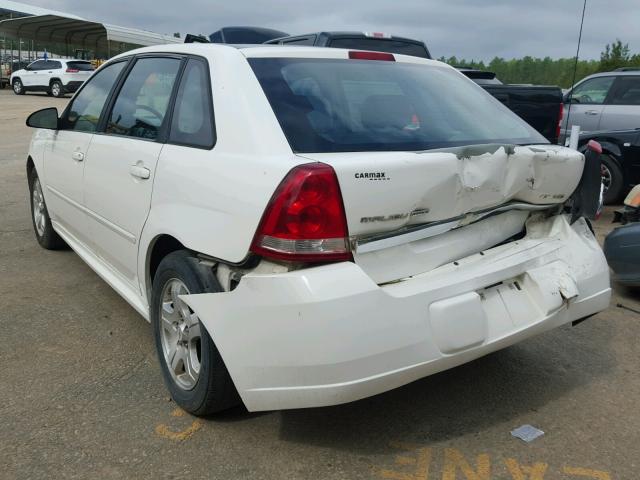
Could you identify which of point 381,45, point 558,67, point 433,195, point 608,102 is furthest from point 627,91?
point 558,67

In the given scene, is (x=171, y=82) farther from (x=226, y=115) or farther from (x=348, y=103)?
(x=348, y=103)

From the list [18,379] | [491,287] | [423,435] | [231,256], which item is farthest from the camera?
[18,379]

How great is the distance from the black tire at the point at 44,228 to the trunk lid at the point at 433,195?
138 inches

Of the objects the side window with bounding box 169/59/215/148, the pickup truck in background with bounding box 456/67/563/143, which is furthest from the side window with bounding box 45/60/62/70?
the side window with bounding box 169/59/215/148

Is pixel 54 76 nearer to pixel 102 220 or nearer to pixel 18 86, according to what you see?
pixel 18 86

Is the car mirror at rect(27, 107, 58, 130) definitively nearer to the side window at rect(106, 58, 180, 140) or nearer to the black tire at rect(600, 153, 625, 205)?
the side window at rect(106, 58, 180, 140)

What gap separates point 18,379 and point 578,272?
267 cm

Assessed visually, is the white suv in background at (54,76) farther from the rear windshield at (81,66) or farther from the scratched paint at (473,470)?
the scratched paint at (473,470)

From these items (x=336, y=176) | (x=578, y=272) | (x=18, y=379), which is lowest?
(x=18, y=379)

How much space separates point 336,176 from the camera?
7.25 ft

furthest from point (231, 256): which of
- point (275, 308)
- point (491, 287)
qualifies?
point (491, 287)

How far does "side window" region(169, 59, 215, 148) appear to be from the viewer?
2697 millimetres

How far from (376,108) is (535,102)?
5542 millimetres

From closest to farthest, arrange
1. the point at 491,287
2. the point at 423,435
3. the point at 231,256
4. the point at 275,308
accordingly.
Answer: the point at 275,308, the point at 231,256, the point at 491,287, the point at 423,435
